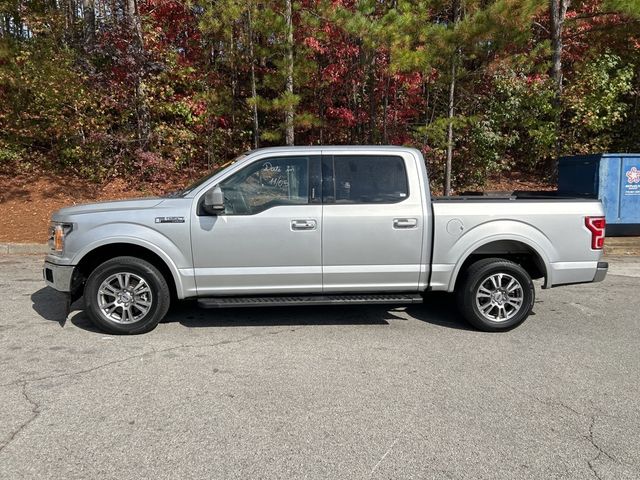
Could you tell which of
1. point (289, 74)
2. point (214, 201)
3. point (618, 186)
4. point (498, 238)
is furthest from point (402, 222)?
point (289, 74)

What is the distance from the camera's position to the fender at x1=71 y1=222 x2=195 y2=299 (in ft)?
16.2

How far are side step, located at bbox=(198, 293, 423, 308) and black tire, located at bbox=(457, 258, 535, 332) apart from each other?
54 cm

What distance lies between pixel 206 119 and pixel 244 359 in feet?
39.7

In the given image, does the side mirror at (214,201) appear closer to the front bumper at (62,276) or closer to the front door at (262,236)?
the front door at (262,236)

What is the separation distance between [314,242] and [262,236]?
0.52 metres

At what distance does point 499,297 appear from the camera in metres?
5.32

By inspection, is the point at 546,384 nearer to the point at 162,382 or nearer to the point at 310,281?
the point at 310,281

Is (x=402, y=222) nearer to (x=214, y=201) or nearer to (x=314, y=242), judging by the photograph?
(x=314, y=242)

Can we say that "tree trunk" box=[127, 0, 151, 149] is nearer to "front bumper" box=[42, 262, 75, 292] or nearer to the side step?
"front bumper" box=[42, 262, 75, 292]

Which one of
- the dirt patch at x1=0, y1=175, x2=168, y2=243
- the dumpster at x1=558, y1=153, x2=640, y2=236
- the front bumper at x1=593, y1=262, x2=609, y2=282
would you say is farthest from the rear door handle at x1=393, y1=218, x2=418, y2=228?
the dirt patch at x1=0, y1=175, x2=168, y2=243

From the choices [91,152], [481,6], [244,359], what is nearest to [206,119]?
[91,152]

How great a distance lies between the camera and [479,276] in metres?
5.25

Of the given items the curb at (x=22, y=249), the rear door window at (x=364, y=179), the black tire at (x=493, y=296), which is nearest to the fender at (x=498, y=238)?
the black tire at (x=493, y=296)

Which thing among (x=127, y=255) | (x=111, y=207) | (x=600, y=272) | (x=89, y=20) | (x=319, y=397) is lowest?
(x=319, y=397)
